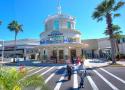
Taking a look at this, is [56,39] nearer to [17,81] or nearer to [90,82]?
[90,82]

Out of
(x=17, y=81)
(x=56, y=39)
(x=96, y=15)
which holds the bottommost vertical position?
(x=17, y=81)

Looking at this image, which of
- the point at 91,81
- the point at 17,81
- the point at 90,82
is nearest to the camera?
the point at 17,81

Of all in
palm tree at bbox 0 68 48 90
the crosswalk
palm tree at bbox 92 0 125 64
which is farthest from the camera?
palm tree at bbox 92 0 125 64

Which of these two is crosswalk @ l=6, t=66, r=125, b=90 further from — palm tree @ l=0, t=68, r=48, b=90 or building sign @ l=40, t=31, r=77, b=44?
building sign @ l=40, t=31, r=77, b=44

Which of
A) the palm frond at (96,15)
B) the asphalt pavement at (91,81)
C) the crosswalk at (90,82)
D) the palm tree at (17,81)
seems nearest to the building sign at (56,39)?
the palm frond at (96,15)

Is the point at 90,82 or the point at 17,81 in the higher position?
the point at 17,81

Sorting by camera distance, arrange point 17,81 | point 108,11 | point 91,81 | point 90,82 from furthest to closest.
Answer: point 108,11 < point 91,81 < point 90,82 < point 17,81

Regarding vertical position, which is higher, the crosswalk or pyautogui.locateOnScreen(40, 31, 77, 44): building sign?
pyautogui.locateOnScreen(40, 31, 77, 44): building sign

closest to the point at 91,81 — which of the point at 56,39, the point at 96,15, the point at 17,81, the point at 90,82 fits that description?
the point at 90,82

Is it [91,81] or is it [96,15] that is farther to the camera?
[96,15]

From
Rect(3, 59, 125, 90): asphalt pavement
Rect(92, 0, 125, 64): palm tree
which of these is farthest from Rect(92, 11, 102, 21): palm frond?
Rect(3, 59, 125, 90): asphalt pavement

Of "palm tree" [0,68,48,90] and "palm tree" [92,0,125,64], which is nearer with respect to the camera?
"palm tree" [0,68,48,90]

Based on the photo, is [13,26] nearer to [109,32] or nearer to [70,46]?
[70,46]

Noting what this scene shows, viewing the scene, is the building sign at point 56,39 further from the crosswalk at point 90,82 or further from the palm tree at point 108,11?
the crosswalk at point 90,82
